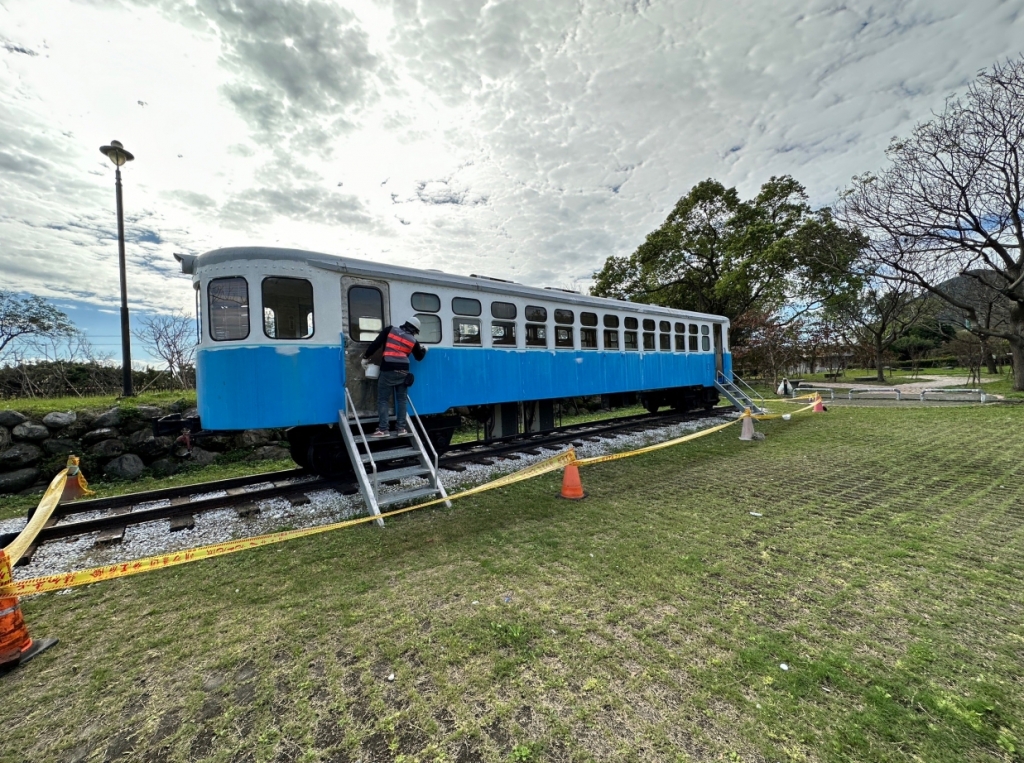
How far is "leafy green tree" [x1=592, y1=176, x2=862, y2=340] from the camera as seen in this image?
21.5 metres

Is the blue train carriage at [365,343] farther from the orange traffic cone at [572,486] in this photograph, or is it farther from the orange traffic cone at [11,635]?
the orange traffic cone at [11,635]

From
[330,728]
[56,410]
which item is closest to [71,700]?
[330,728]

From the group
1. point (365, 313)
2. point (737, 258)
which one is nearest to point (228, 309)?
point (365, 313)

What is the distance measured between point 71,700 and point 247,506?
3112mm

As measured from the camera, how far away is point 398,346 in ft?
17.9

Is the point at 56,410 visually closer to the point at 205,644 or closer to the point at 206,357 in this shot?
the point at 206,357

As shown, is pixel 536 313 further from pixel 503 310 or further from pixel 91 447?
pixel 91 447

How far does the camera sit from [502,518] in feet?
15.1

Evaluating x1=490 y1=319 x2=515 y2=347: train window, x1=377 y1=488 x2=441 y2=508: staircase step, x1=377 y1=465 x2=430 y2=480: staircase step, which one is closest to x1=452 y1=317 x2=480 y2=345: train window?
x1=490 y1=319 x2=515 y2=347: train window

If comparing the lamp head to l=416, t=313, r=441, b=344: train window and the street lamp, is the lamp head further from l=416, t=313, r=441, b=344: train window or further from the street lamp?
l=416, t=313, r=441, b=344: train window

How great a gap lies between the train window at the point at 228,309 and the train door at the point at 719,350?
40.3 ft

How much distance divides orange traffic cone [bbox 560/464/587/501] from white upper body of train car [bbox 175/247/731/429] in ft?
7.15

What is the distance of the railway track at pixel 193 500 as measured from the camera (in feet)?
14.8

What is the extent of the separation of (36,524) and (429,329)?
15.9 feet
